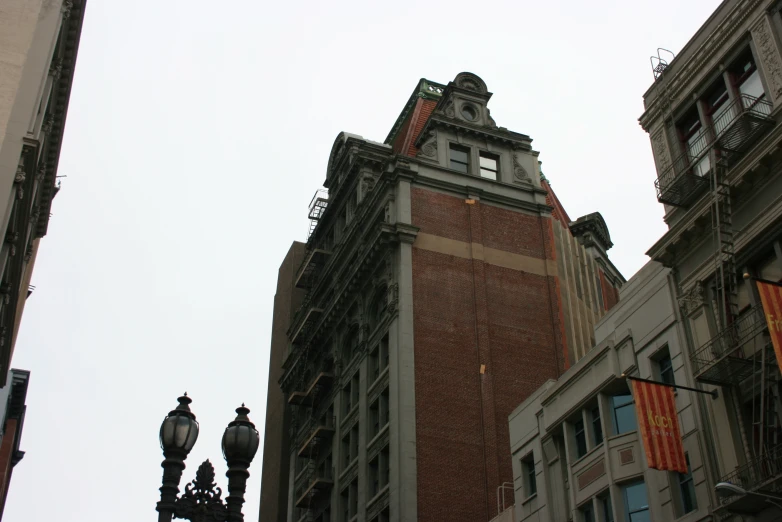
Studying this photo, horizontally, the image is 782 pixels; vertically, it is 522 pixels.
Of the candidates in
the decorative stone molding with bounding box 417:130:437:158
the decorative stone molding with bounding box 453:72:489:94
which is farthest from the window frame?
the decorative stone molding with bounding box 453:72:489:94

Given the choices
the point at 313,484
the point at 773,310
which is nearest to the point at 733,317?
the point at 773,310

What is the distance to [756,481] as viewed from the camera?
77.7 ft

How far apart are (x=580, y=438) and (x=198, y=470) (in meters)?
17.9

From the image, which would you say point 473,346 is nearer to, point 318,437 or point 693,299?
point 318,437

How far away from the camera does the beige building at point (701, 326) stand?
25172mm

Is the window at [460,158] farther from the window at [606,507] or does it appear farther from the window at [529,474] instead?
the window at [606,507]

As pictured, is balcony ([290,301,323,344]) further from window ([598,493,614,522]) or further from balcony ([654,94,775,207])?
balcony ([654,94,775,207])

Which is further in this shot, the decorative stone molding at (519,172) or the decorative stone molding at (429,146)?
the decorative stone molding at (519,172)

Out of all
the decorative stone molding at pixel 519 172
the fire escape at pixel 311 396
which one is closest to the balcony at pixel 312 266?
the fire escape at pixel 311 396

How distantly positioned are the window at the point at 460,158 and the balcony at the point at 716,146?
3003 centimetres

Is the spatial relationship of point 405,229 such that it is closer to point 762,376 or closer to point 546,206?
point 546,206

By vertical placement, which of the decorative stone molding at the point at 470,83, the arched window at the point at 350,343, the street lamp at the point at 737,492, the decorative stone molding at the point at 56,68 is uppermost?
the decorative stone molding at the point at 470,83

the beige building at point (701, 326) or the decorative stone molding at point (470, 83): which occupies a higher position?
the decorative stone molding at point (470, 83)

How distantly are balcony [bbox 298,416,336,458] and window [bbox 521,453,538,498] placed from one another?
2421 centimetres
